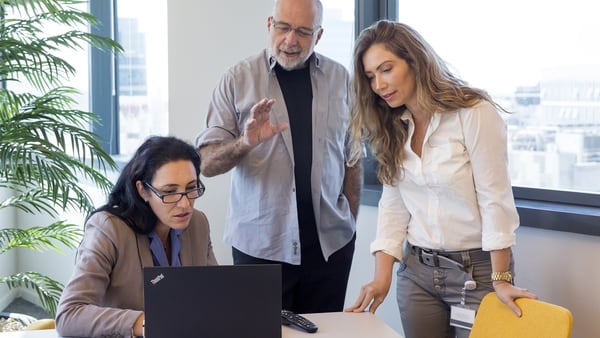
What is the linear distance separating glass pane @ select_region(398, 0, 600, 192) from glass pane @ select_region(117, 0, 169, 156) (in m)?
2.10

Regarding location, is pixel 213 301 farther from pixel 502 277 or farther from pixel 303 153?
pixel 303 153

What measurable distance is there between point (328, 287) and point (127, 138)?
2909 mm

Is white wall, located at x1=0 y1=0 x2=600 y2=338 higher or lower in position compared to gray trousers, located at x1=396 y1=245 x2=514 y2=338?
higher

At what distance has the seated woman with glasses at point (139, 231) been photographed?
2129 millimetres

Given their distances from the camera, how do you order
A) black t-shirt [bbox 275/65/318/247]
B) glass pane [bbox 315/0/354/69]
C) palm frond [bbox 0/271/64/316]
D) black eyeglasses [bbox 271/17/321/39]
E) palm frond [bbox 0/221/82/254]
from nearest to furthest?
black eyeglasses [bbox 271/17/321/39] → black t-shirt [bbox 275/65/318/247] → palm frond [bbox 0/221/82/254] → palm frond [bbox 0/271/64/316] → glass pane [bbox 315/0/354/69]

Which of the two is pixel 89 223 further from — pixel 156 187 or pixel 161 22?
pixel 161 22

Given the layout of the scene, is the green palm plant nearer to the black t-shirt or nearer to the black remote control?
the black t-shirt

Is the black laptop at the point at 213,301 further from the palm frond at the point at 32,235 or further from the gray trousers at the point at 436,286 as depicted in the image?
the palm frond at the point at 32,235

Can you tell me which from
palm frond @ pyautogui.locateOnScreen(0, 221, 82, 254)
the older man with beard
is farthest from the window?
the older man with beard

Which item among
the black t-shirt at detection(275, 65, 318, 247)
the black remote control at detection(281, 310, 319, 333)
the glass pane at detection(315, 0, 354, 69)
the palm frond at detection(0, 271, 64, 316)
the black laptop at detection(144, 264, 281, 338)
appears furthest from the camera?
the glass pane at detection(315, 0, 354, 69)

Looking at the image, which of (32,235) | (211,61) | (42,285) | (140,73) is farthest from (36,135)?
(140,73)

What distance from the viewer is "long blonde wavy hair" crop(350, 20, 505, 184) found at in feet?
7.19

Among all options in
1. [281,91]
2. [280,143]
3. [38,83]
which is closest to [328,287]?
[280,143]

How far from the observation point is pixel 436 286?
7.29 ft
